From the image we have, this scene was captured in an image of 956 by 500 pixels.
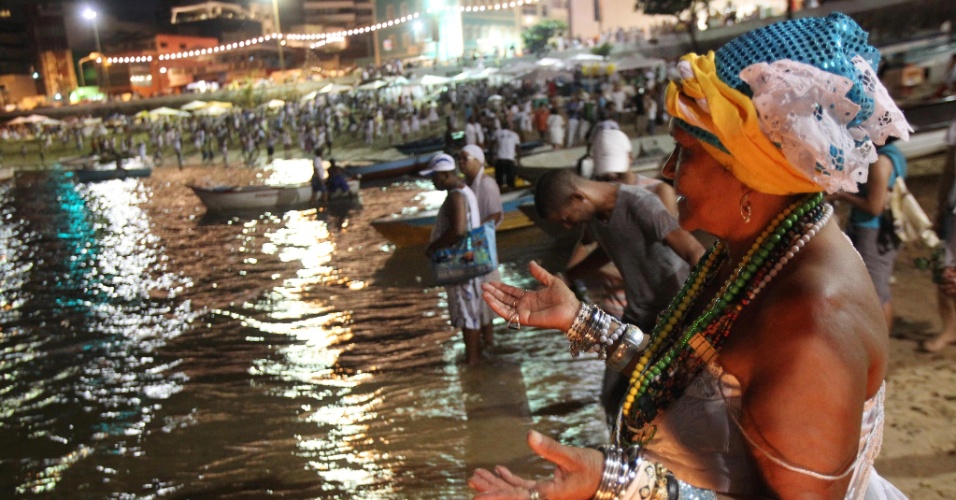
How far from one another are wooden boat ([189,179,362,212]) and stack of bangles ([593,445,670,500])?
18.2m

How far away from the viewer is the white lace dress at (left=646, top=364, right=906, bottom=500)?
4.92 feet

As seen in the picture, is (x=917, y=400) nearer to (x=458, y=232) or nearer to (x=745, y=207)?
(x=458, y=232)

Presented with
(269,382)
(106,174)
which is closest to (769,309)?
(269,382)

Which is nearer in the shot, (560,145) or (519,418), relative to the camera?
(519,418)

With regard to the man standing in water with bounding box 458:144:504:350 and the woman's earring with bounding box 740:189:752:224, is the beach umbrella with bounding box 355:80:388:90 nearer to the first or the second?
the man standing in water with bounding box 458:144:504:350

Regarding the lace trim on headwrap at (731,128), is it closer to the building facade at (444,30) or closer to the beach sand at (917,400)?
the beach sand at (917,400)

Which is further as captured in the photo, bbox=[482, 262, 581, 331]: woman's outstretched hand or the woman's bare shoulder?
bbox=[482, 262, 581, 331]: woman's outstretched hand

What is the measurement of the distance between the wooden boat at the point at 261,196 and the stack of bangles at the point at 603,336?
17.5 metres

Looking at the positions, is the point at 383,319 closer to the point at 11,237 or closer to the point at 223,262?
the point at 223,262

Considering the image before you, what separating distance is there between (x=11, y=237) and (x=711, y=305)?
71.3 feet

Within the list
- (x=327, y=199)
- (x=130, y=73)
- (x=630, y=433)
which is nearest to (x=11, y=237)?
(x=327, y=199)

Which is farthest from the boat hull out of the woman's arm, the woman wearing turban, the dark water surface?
the woman wearing turban

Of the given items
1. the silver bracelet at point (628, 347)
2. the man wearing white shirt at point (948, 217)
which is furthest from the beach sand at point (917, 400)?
the silver bracelet at point (628, 347)

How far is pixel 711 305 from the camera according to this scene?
1.65 m
